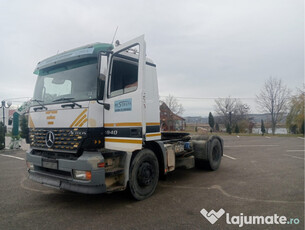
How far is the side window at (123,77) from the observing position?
3791 millimetres

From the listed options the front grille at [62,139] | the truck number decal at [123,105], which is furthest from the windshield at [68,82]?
the front grille at [62,139]

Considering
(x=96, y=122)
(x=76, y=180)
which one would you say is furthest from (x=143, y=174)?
(x=96, y=122)

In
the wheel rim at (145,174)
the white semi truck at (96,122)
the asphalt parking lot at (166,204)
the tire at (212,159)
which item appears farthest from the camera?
the tire at (212,159)

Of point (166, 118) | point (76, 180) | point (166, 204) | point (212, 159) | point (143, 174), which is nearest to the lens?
point (76, 180)

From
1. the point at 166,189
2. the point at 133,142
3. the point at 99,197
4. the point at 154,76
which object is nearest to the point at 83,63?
the point at 154,76

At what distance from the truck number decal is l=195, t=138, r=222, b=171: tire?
3.81 m

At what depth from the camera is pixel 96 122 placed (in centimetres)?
368

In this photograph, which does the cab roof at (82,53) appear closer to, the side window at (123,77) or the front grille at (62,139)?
the side window at (123,77)

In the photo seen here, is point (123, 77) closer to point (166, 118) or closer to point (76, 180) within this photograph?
point (76, 180)

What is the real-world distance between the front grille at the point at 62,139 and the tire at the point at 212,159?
426 cm

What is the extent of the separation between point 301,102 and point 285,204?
33.7m

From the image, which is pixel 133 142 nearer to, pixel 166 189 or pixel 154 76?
pixel 154 76

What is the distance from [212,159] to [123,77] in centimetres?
426

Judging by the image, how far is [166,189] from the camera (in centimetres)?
495
